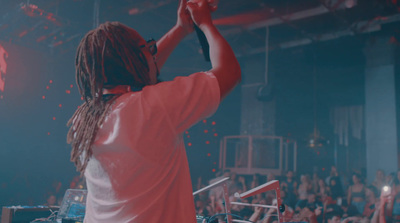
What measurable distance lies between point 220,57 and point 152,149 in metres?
0.25

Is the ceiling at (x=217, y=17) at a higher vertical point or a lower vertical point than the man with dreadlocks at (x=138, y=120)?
higher

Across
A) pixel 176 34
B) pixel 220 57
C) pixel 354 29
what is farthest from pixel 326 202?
pixel 220 57

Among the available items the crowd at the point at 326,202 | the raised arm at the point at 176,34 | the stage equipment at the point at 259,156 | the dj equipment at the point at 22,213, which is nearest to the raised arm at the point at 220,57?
the raised arm at the point at 176,34

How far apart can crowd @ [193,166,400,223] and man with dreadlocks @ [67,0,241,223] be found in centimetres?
347

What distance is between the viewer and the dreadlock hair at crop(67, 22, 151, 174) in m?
0.84

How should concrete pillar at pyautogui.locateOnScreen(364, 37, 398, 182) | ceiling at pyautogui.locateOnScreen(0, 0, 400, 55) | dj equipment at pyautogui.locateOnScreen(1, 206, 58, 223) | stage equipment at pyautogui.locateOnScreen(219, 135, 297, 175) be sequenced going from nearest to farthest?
dj equipment at pyautogui.locateOnScreen(1, 206, 58, 223) → ceiling at pyautogui.locateOnScreen(0, 0, 400, 55) → concrete pillar at pyautogui.locateOnScreen(364, 37, 398, 182) → stage equipment at pyautogui.locateOnScreen(219, 135, 297, 175)

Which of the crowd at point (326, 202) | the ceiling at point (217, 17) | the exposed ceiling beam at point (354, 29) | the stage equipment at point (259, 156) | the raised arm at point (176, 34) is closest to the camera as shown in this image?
the raised arm at point (176, 34)

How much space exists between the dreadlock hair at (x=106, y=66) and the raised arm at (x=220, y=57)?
0.52ft

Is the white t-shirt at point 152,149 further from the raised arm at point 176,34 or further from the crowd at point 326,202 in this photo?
the crowd at point 326,202

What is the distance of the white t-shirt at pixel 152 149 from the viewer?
30.3 inches

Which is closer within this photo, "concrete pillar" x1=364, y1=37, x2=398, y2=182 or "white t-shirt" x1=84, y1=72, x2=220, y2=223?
"white t-shirt" x1=84, y1=72, x2=220, y2=223

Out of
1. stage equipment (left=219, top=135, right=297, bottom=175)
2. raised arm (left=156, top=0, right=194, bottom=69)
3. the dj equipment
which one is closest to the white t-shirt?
raised arm (left=156, top=0, right=194, bottom=69)

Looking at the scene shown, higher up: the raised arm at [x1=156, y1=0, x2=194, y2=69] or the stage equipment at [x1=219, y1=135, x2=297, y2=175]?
the raised arm at [x1=156, y1=0, x2=194, y2=69]

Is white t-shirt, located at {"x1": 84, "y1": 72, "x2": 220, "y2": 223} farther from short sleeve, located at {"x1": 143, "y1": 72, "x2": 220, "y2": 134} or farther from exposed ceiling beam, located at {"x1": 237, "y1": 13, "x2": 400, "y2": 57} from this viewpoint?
exposed ceiling beam, located at {"x1": 237, "y1": 13, "x2": 400, "y2": 57}
